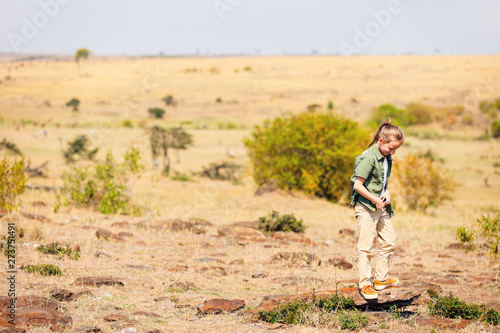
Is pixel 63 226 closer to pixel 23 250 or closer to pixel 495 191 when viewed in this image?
pixel 23 250

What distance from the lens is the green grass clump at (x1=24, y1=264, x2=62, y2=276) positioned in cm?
637

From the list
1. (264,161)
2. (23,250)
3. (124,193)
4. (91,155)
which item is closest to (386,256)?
(23,250)

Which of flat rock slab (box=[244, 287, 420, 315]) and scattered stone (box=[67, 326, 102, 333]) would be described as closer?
scattered stone (box=[67, 326, 102, 333])

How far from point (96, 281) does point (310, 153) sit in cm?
1211

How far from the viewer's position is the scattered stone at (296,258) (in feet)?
26.5

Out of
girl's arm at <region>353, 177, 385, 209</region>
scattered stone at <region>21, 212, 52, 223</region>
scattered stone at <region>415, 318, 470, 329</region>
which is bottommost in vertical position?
scattered stone at <region>415, 318, 470, 329</region>

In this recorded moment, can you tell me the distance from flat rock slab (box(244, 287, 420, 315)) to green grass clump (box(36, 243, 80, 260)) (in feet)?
10.5

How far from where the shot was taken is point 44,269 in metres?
6.42

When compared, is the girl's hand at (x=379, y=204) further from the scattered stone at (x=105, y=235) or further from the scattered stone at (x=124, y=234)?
the scattered stone at (x=124, y=234)

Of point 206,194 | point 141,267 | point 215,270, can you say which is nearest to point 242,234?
point 215,270

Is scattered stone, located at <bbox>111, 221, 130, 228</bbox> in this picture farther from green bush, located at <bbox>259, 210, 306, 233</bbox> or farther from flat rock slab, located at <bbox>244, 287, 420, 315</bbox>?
flat rock slab, located at <bbox>244, 287, 420, 315</bbox>

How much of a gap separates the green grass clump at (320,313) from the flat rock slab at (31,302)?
2.18 metres

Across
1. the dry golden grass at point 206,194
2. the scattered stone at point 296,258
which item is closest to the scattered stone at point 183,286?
the dry golden grass at point 206,194

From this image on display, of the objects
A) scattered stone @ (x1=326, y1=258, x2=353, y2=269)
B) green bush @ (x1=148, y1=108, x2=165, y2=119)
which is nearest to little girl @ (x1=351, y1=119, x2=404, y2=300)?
scattered stone @ (x1=326, y1=258, x2=353, y2=269)
